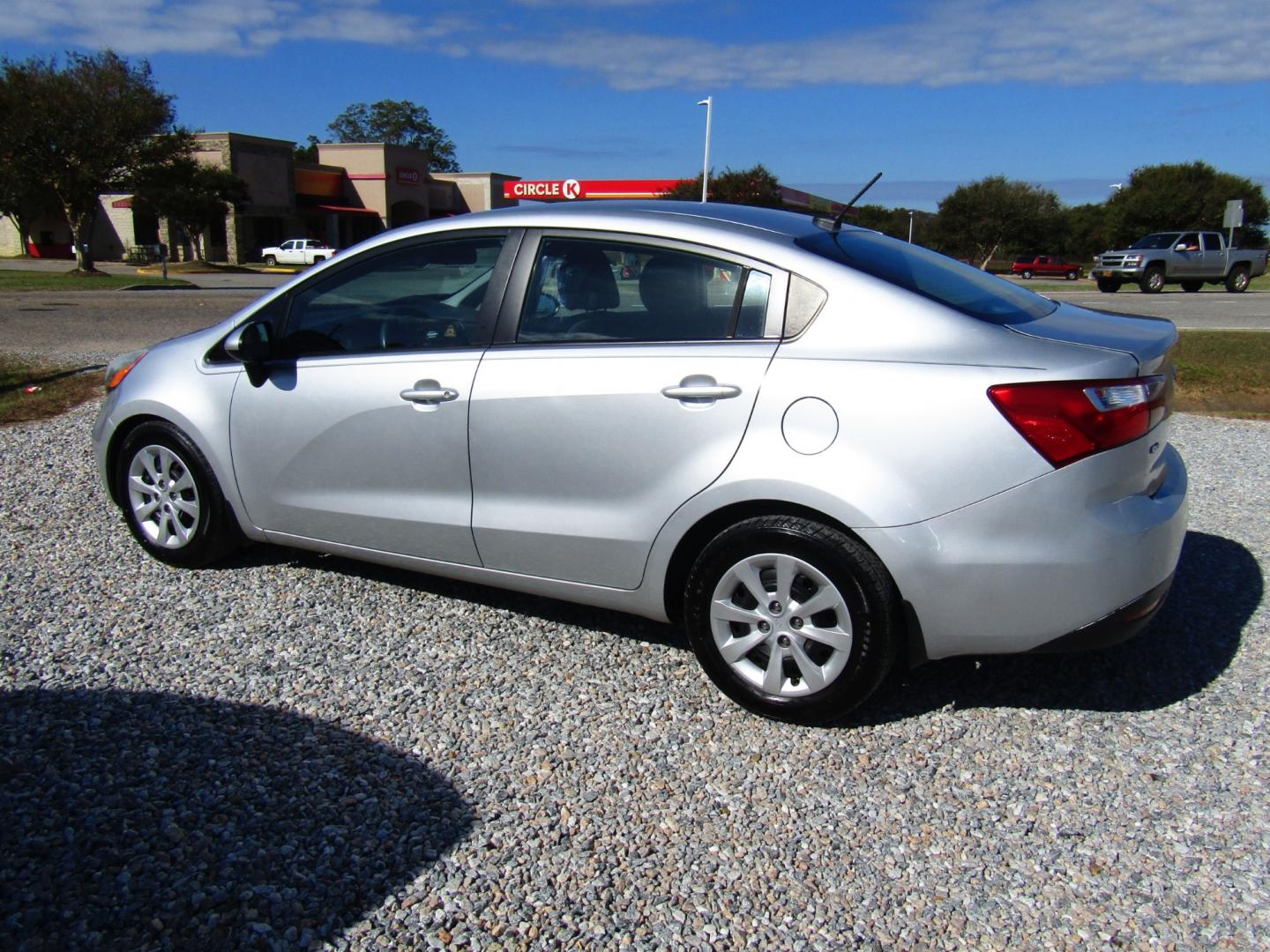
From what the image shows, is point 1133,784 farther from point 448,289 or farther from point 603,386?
point 448,289

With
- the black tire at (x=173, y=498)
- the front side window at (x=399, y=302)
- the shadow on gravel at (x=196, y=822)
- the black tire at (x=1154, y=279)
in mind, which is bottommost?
the shadow on gravel at (x=196, y=822)

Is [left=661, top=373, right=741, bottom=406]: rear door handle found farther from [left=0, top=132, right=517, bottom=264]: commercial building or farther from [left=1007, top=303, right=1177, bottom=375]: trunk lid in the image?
[left=0, top=132, right=517, bottom=264]: commercial building

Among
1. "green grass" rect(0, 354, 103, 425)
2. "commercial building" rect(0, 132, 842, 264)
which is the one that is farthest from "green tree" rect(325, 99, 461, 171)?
"green grass" rect(0, 354, 103, 425)

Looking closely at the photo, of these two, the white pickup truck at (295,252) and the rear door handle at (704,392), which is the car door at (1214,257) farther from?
the white pickup truck at (295,252)

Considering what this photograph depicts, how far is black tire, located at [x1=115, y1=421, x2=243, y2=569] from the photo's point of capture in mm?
4840

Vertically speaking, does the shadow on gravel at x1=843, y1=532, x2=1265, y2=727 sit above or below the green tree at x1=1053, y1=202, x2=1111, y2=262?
below

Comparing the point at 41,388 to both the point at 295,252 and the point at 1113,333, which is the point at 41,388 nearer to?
the point at 1113,333

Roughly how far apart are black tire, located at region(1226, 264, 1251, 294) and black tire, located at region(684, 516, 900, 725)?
32.8 metres

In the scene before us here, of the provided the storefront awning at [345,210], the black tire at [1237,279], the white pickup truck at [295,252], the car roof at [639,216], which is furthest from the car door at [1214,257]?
the storefront awning at [345,210]

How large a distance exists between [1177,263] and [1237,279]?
9.55ft

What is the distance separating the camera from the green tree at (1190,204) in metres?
54.8

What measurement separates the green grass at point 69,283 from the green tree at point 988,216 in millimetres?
38577

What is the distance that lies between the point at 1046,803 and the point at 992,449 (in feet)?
3.50

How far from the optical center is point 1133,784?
10.7 feet
